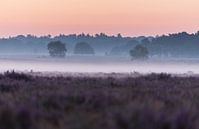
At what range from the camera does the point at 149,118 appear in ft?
32.5

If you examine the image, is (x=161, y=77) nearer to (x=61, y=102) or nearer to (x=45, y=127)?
(x=61, y=102)

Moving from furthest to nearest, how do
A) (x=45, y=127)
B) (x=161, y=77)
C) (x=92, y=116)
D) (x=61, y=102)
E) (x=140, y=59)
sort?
(x=140, y=59)
(x=161, y=77)
(x=61, y=102)
(x=92, y=116)
(x=45, y=127)

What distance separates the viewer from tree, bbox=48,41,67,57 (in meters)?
168

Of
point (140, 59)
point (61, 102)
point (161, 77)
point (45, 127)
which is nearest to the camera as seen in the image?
point (45, 127)

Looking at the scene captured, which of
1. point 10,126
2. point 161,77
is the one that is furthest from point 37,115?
point 161,77

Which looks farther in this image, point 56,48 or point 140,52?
point 56,48

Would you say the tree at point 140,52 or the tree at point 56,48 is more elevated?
the tree at point 56,48

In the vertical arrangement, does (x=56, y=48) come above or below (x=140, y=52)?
above

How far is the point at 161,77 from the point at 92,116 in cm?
2116

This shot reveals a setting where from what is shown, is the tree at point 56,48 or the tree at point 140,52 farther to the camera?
the tree at point 56,48

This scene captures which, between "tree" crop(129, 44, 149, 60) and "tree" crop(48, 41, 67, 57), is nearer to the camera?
"tree" crop(129, 44, 149, 60)

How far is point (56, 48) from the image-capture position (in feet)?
563

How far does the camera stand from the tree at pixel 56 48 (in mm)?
168000

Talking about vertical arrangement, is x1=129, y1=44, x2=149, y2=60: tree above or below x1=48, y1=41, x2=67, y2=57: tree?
below
